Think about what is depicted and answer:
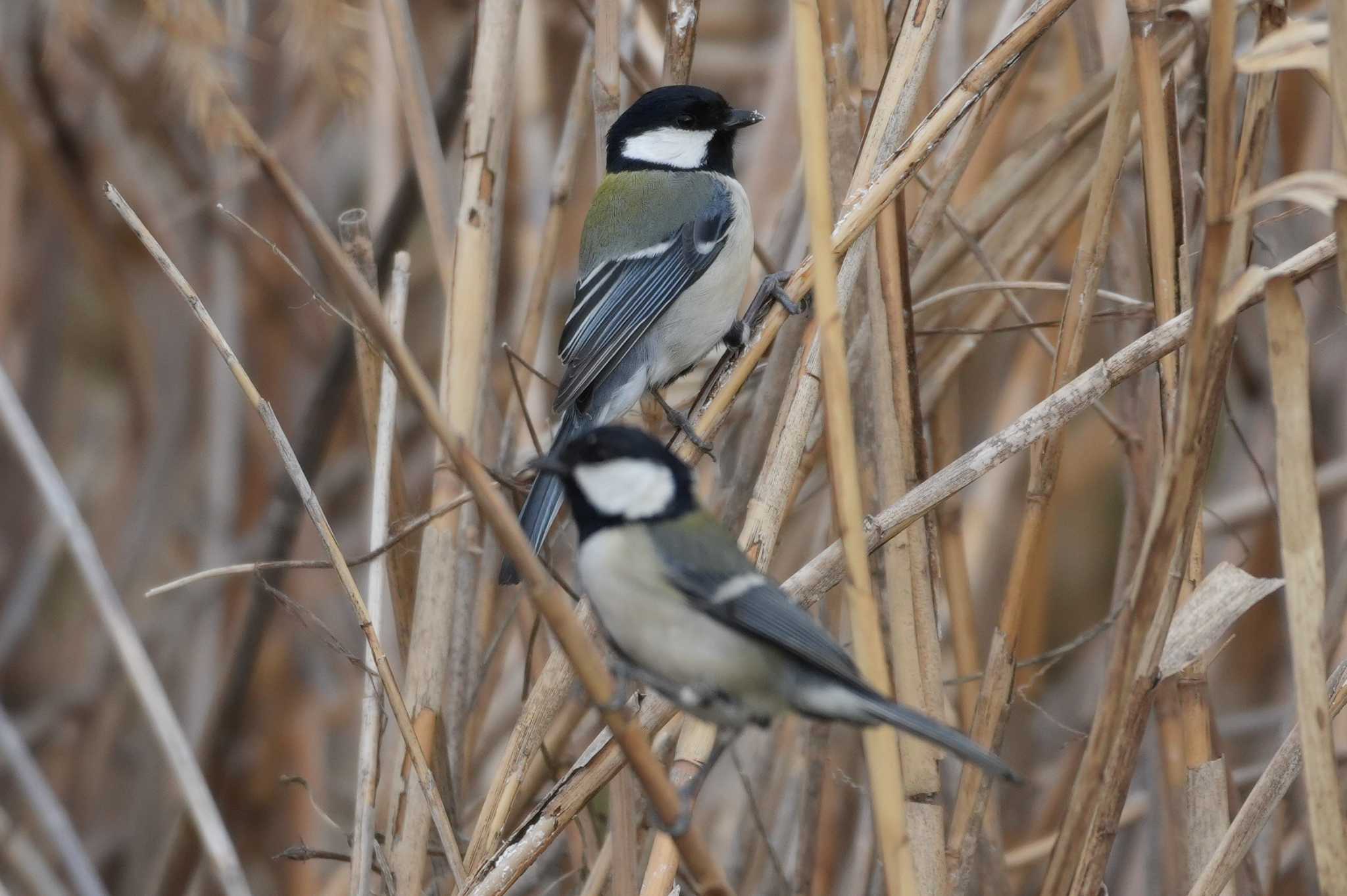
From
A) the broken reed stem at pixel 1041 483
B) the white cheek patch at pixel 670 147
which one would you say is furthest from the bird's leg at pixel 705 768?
the white cheek patch at pixel 670 147

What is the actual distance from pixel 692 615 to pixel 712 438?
0.50 meters

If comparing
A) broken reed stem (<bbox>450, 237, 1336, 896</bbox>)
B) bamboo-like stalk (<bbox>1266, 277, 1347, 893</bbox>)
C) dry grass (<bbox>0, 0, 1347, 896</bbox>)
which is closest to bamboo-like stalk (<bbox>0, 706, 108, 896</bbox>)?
dry grass (<bbox>0, 0, 1347, 896</bbox>)

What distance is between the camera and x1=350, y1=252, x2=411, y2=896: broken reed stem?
150 centimetres

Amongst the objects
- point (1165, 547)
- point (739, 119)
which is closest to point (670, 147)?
point (739, 119)

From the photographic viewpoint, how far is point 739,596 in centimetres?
124

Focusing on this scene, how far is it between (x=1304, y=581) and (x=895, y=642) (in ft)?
1.65

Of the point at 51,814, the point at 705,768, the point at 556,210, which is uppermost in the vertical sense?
the point at 556,210

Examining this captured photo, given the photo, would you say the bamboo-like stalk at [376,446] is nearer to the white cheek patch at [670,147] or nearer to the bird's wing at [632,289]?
the bird's wing at [632,289]

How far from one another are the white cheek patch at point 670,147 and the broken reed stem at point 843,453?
130 centimetres

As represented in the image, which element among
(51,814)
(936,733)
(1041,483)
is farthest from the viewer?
(51,814)

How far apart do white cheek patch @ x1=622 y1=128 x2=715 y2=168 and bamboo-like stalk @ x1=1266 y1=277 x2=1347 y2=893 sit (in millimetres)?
1439

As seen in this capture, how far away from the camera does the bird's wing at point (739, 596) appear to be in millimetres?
1194

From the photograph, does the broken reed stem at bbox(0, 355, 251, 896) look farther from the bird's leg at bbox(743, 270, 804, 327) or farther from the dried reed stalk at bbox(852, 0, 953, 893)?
the bird's leg at bbox(743, 270, 804, 327)

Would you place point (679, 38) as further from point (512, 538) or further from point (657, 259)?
point (512, 538)
